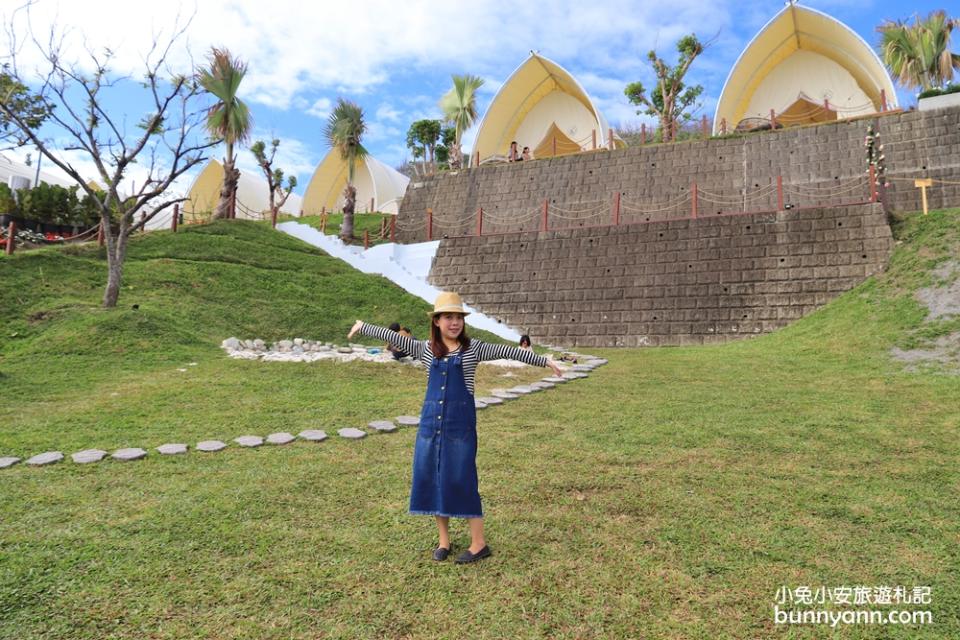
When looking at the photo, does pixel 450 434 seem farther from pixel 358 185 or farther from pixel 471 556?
pixel 358 185

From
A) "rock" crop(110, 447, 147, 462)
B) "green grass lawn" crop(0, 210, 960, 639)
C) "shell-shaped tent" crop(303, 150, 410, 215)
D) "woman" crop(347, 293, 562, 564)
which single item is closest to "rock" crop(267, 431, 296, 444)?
"green grass lawn" crop(0, 210, 960, 639)

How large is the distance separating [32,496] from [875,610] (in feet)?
16.4

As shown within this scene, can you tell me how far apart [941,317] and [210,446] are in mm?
11486

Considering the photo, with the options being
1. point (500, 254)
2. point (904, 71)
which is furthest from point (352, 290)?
point (904, 71)

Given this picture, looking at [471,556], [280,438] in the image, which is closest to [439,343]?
[471,556]

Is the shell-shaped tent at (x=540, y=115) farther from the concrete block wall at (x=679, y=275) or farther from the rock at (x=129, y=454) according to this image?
the rock at (x=129, y=454)

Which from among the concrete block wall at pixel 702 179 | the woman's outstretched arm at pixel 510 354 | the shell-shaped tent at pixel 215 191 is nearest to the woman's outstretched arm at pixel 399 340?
the woman's outstretched arm at pixel 510 354

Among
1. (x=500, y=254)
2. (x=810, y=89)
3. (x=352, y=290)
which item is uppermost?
(x=810, y=89)

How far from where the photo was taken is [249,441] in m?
5.03

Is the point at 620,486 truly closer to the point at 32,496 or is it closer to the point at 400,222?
the point at 32,496

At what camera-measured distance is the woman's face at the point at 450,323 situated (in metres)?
3.09

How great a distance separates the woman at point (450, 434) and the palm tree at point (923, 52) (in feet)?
86.0

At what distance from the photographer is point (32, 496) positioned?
3709 mm

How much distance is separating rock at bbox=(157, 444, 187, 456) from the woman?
9.20 ft
